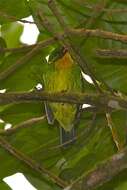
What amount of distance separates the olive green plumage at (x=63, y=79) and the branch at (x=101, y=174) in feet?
3.52

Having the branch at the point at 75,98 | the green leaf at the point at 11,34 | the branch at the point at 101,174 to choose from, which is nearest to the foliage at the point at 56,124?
the green leaf at the point at 11,34

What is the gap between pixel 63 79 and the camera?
2758 millimetres

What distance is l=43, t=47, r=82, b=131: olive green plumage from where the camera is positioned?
2707 mm

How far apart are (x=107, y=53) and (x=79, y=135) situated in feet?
3.15

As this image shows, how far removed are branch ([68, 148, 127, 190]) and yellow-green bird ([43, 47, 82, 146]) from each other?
1024mm

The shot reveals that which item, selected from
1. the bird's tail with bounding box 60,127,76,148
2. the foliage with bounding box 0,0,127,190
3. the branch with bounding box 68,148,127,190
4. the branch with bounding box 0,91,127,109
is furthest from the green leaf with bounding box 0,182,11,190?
the branch with bounding box 68,148,127,190

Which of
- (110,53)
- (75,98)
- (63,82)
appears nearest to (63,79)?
(63,82)

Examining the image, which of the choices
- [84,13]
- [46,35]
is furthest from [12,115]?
[84,13]

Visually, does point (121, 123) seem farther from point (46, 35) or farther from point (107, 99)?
point (107, 99)

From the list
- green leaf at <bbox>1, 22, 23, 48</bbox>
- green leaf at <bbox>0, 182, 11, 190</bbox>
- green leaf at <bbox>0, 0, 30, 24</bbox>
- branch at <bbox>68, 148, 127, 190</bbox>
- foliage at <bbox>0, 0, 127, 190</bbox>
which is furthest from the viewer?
green leaf at <bbox>1, 22, 23, 48</bbox>

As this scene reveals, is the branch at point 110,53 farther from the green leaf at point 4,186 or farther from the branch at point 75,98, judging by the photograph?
the green leaf at point 4,186

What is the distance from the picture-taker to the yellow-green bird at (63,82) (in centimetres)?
268

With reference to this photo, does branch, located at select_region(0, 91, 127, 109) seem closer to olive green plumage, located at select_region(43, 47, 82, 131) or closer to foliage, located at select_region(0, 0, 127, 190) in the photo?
foliage, located at select_region(0, 0, 127, 190)

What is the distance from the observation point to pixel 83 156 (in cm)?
262
